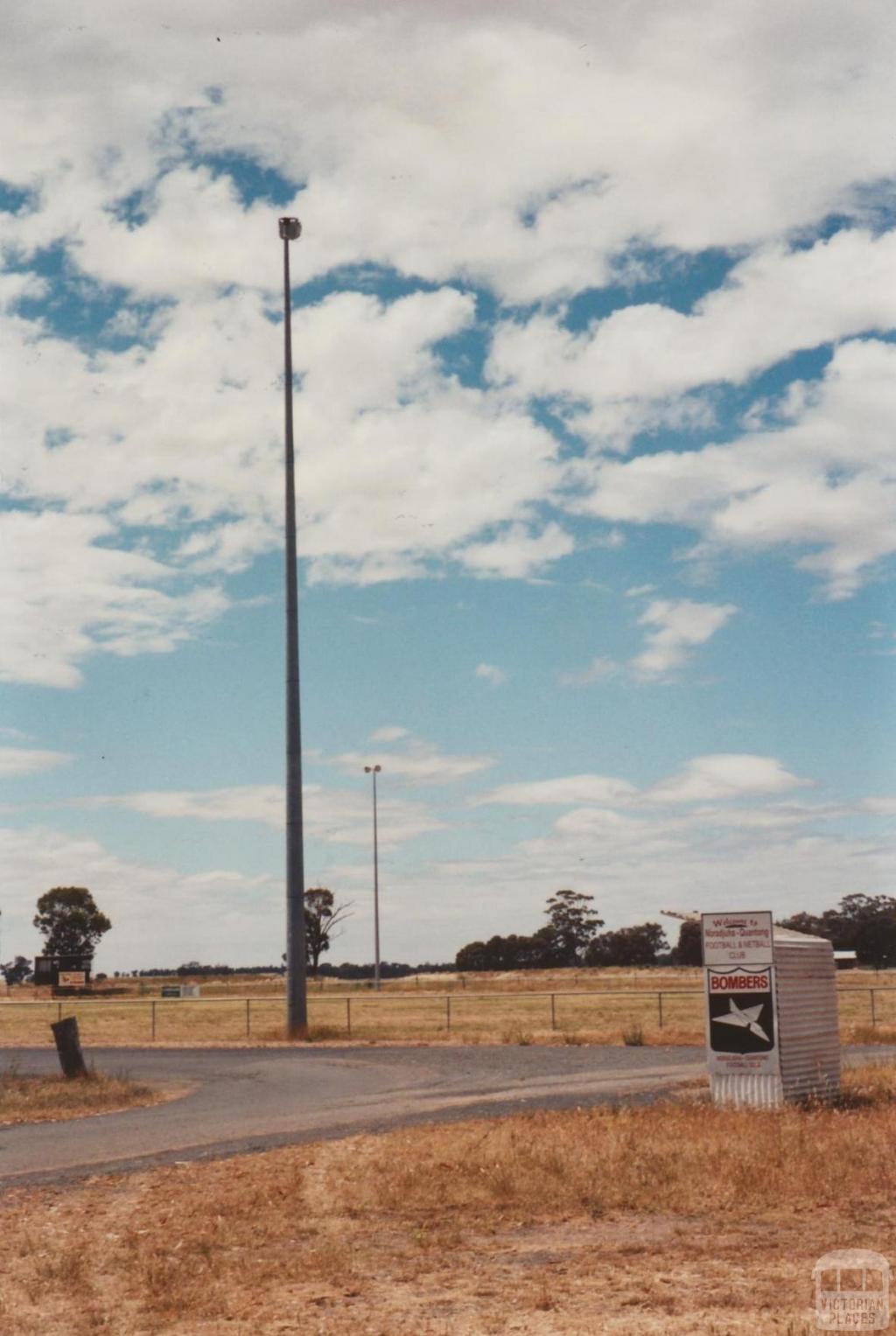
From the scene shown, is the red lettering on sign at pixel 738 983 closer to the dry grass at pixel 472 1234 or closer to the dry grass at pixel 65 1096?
the dry grass at pixel 472 1234

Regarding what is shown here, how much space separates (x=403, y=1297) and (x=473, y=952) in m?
157

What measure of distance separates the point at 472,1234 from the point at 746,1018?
8260 mm

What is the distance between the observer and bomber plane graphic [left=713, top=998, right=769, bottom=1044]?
18.2m

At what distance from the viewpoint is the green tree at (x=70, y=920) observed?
14200 cm

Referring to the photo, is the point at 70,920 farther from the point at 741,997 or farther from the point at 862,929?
the point at 741,997

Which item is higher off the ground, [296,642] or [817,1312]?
[296,642]

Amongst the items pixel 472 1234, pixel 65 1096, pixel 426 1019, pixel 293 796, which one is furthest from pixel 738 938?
pixel 426 1019

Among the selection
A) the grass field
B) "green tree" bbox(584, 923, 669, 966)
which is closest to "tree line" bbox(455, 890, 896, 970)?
"green tree" bbox(584, 923, 669, 966)

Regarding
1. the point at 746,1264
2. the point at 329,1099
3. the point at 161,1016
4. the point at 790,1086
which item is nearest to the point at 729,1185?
the point at 746,1264

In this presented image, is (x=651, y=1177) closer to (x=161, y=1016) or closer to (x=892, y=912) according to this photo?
(x=161, y=1016)

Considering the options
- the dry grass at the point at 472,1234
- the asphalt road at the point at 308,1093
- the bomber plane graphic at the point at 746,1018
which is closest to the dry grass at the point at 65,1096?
the asphalt road at the point at 308,1093

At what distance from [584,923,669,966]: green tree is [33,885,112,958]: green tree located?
53.9m

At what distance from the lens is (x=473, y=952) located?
162875mm

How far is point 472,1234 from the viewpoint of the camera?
11.0m
